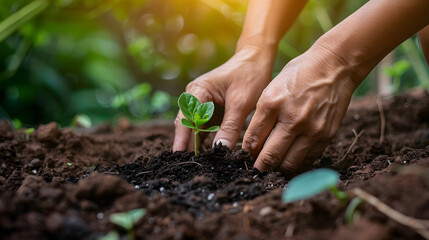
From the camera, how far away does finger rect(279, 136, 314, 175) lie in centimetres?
111

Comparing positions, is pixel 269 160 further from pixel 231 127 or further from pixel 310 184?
pixel 310 184

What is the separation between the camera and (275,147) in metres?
1.10

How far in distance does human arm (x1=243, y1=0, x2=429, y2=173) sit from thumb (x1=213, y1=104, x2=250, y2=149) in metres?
0.10

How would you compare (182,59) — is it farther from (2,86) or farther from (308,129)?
(308,129)

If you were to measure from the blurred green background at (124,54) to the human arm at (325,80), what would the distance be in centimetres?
160

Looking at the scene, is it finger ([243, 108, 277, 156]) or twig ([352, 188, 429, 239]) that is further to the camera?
finger ([243, 108, 277, 156])

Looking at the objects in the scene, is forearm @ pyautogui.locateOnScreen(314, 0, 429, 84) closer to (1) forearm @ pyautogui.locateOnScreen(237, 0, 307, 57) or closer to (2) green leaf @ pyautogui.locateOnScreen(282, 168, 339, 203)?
(1) forearm @ pyautogui.locateOnScreen(237, 0, 307, 57)

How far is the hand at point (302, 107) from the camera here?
1050 millimetres

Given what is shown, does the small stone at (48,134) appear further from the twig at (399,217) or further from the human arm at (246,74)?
the twig at (399,217)

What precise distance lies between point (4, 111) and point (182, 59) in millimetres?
1646

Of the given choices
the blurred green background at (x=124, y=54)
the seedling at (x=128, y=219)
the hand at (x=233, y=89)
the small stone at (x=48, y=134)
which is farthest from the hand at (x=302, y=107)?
the blurred green background at (x=124, y=54)

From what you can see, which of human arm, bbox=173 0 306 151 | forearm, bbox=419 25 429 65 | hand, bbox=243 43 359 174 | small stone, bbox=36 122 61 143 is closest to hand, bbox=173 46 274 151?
human arm, bbox=173 0 306 151

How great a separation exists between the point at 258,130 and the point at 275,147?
73 millimetres

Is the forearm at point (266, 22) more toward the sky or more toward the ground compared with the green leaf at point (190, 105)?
more toward the sky
